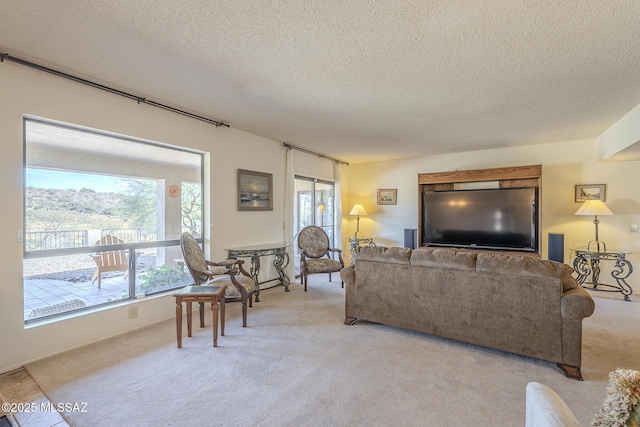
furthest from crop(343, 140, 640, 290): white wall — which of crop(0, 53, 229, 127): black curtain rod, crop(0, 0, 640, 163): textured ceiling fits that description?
crop(0, 53, 229, 127): black curtain rod

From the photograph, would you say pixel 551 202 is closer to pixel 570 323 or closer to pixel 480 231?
pixel 480 231

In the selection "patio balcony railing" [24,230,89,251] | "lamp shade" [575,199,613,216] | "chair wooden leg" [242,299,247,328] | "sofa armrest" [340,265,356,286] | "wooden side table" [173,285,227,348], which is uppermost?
"lamp shade" [575,199,613,216]

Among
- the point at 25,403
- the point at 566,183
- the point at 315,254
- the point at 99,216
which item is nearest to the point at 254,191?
the point at 315,254

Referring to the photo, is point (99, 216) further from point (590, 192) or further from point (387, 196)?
point (590, 192)

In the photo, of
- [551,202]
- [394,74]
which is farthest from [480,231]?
[394,74]

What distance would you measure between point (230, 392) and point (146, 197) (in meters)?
2.54

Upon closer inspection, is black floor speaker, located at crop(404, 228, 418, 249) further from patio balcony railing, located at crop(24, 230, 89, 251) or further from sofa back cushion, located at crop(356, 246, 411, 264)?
patio balcony railing, located at crop(24, 230, 89, 251)

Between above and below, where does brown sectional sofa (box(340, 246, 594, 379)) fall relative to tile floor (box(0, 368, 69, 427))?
above

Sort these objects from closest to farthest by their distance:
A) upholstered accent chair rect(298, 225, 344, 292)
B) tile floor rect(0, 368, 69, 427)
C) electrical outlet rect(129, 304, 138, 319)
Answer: tile floor rect(0, 368, 69, 427) < electrical outlet rect(129, 304, 138, 319) < upholstered accent chair rect(298, 225, 344, 292)

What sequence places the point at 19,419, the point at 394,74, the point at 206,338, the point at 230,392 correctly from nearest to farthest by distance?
1. the point at 19,419
2. the point at 230,392
3. the point at 394,74
4. the point at 206,338

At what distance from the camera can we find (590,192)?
481cm

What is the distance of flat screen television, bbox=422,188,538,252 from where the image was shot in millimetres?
5074

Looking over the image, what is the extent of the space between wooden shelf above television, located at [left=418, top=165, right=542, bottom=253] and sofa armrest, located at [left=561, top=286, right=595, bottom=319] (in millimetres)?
3209

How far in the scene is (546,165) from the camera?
5152mm
